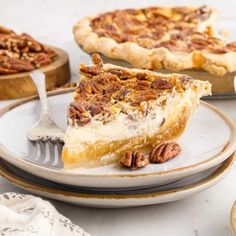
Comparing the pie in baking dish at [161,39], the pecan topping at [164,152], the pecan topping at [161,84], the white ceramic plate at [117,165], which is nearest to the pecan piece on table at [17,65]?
the pie in baking dish at [161,39]

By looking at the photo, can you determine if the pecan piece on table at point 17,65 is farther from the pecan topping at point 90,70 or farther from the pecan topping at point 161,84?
the pecan topping at point 161,84

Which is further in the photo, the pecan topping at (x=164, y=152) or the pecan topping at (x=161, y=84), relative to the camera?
the pecan topping at (x=161, y=84)

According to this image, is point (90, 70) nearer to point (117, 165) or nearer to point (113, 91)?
point (113, 91)

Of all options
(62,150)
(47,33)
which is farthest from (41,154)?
(47,33)

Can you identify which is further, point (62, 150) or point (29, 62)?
point (29, 62)

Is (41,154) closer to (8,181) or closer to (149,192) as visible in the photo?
(8,181)

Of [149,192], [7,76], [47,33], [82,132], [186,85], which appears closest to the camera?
[149,192]

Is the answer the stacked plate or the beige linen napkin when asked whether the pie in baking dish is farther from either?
the beige linen napkin
